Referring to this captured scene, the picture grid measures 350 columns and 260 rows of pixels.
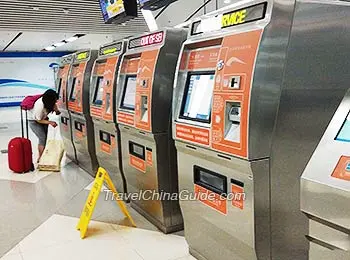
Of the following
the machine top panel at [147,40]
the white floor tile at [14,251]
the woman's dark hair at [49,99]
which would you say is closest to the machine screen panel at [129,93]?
the machine top panel at [147,40]

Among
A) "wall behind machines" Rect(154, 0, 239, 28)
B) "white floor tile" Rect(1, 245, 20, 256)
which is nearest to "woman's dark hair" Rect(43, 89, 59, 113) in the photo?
"wall behind machines" Rect(154, 0, 239, 28)

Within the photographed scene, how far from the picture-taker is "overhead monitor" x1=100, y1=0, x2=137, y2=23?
15.0 feet

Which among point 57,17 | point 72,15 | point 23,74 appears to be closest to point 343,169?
point 72,15

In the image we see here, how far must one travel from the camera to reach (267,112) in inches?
84.2

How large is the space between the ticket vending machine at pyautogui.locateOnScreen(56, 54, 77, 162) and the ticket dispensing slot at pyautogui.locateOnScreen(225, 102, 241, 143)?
4.39 meters

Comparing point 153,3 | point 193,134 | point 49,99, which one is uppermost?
point 153,3

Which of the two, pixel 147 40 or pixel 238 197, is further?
pixel 147 40

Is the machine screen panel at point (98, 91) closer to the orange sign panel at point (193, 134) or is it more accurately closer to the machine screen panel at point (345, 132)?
the orange sign panel at point (193, 134)

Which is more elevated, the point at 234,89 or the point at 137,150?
the point at 234,89

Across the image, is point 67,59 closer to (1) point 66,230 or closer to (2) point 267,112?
(1) point 66,230

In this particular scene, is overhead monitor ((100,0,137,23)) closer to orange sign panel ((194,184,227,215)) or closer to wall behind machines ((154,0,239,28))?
orange sign panel ((194,184,227,215))

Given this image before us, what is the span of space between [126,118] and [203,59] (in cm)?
140

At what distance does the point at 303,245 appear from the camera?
240cm

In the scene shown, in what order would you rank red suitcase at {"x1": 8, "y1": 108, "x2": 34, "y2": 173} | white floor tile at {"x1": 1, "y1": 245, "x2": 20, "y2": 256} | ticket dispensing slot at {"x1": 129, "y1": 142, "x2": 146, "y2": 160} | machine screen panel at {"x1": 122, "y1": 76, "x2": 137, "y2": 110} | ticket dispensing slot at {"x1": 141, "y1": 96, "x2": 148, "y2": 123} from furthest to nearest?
red suitcase at {"x1": 8, "y1": 108, "x2": 34, "y2": 173} < machine screen panel at {"x1": 122, "y1": 76, "x2": 137, "y2": 110} < ticket dispensing slot at {"x1": 129, "y1": 142, "x2": 146, "y2": 160} < ticket dispensing slot at {"x1": 141, "y1": 96, "x2": 148, "y2": 123} < white floor tile at {"x1": 1, "y1": 245, "x2": 20, "y2": 256}
